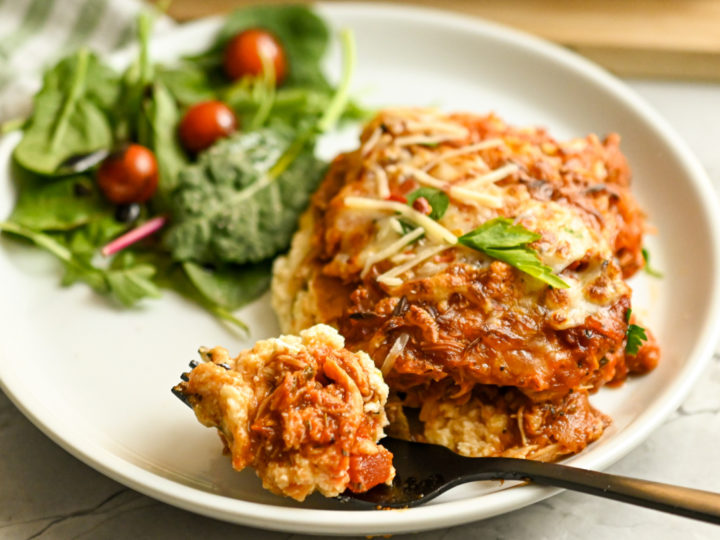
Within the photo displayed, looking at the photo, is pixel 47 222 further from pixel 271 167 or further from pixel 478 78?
pixel 478 78

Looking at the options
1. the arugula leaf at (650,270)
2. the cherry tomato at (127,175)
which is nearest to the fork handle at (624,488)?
the arugula leaf at (650,270)

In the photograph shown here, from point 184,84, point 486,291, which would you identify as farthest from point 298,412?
point 184,84

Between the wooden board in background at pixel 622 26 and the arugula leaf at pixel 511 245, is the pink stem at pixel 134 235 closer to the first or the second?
the arugula leaf at pixel 511 245

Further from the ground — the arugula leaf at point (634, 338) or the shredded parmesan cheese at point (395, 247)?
the shredded parmesan cheese at point (395, 247)

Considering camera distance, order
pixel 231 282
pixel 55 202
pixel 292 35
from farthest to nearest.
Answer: pixel 292 35
pixel 55 202
pixel 231 282

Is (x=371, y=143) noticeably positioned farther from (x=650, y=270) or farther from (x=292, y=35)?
(x=292, y=35)
